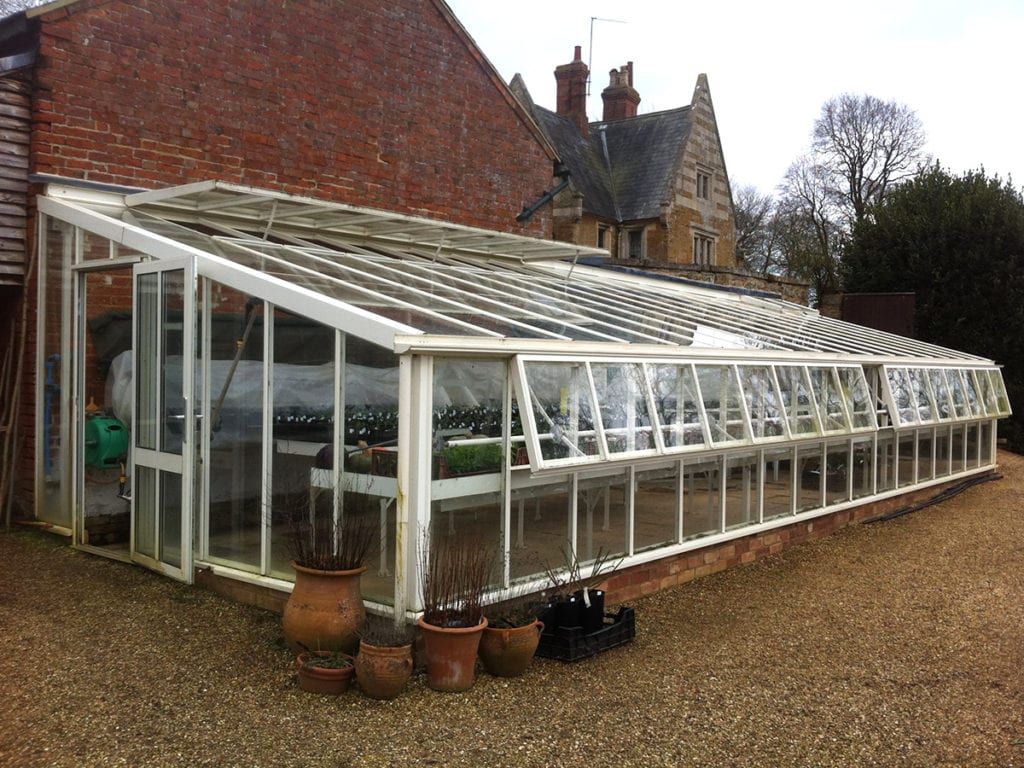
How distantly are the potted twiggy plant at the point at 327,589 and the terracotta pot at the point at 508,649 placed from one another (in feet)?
2.40

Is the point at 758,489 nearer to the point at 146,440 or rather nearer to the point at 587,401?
the point at 587,401

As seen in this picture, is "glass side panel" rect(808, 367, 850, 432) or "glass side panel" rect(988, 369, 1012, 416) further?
"glass side panel" rect(988, 369, 1012, 416)

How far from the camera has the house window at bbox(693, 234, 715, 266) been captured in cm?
2547

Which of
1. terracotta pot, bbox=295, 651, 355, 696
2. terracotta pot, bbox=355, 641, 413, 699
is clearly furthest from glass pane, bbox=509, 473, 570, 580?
terracotta pot, bbox=295, 651, 355, 696

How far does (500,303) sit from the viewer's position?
7.28 metres

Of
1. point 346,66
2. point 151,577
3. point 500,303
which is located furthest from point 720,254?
point 151,577

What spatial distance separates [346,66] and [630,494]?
6.41 meters

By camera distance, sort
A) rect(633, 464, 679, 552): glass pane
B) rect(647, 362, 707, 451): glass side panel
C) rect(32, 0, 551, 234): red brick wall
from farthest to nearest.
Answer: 1. rect(32, 0, 551, 234): red brick wall
2. rect(633, 464, 679, 552): glass pane
3. rect(647, 362, 707, 451): glass side panel

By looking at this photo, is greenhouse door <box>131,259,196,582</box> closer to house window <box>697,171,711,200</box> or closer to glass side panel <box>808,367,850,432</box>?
glass side panel <box>808,367,850,432</box>

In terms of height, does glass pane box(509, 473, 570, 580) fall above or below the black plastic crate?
above

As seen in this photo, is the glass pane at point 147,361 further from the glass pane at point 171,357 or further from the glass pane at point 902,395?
the glass pane at point 902,395

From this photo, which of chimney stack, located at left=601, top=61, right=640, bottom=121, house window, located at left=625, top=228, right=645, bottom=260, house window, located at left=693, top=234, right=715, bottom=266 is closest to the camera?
house window, located at left=625, top=228, right=645, bottom=260

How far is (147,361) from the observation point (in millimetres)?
6797

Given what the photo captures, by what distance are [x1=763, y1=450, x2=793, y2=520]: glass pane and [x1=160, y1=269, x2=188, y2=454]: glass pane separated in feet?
17.5
